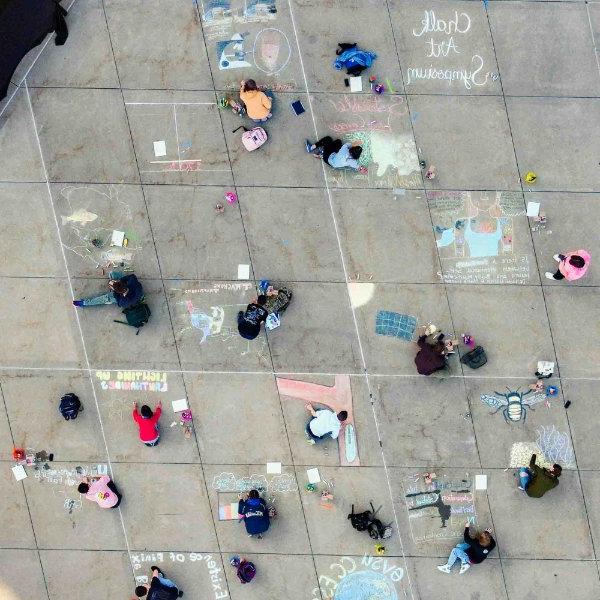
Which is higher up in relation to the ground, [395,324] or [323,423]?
[395,324]

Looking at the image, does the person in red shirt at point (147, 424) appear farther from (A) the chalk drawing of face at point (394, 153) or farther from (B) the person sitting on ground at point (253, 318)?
(A) the chalk drawing of face at point (394, 153)

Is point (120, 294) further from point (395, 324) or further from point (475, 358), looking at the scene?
point (475, 358)

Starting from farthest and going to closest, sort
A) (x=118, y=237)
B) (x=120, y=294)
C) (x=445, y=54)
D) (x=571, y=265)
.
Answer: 1. (x=445, y=54)
2. (x=118, y=237)
3. (x=571, y=265)
4. (x=120, y=294)

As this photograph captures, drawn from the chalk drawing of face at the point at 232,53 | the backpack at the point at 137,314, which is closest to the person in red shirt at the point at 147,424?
the backpack at the point at 137,314

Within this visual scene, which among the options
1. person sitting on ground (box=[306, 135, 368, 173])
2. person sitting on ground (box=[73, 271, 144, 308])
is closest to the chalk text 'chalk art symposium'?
person sitting on ground (box=[306, 135, 368, 173])

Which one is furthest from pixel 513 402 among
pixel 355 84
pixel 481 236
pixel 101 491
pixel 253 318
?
pixel 101 491

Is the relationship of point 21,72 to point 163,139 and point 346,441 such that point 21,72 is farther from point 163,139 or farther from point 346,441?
point 346,441
